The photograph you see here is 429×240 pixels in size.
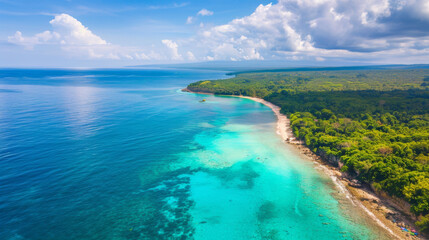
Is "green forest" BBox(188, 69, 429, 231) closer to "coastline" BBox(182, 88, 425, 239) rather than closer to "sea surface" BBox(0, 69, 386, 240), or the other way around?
"coastline" BBox(182, 88, 425, 239)

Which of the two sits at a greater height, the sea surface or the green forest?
the green forest

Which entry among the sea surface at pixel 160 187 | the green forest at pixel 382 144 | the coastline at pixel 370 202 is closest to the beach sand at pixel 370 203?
the coastline at pixel 370 202

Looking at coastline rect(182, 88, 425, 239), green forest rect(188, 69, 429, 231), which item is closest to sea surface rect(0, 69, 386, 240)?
coastline rect(182, 88, 425, 239)

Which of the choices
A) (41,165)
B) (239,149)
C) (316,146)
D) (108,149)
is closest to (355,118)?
(316,146)

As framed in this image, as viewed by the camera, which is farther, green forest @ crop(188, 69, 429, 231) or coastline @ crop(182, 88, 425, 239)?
green forest @ crop(188, 69, 429, 231)

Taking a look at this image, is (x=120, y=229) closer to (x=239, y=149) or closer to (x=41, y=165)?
(x=41, y=165)

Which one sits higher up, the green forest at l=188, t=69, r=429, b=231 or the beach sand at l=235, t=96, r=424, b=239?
the green forest at l=188, t=69, r=429, b=231

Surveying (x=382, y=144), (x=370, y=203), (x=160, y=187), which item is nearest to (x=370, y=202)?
(x=370, y=203)

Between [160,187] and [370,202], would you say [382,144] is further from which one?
[160,187]

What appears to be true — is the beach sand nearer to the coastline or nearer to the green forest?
the coastline

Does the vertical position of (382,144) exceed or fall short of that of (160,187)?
it exceeds it
